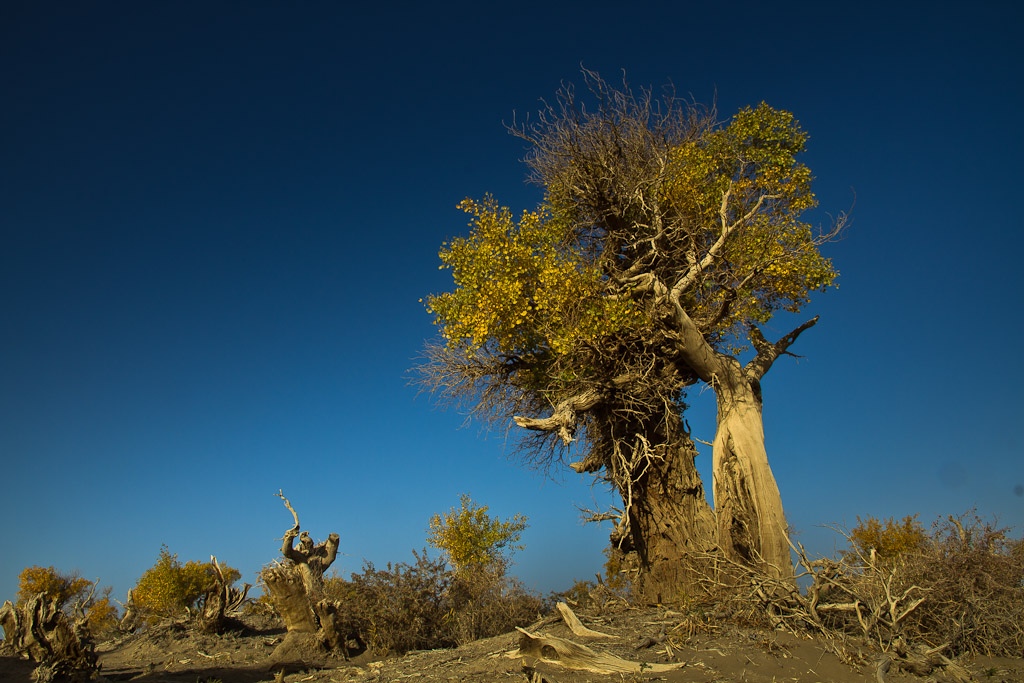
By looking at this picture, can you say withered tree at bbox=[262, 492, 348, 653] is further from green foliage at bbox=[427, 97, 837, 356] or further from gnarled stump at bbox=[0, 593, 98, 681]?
green foliage at bbox=[427, 97, 837, 356]

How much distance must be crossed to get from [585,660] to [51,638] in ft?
30.4

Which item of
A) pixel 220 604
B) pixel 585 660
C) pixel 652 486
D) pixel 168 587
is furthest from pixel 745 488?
pixel 168 587

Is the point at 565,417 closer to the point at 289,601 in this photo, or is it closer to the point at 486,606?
the point at 486,606

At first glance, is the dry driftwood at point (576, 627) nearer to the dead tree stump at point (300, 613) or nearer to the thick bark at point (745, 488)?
the thick bark at point (745, 488)

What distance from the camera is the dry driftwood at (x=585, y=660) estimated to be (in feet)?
→ 24.4

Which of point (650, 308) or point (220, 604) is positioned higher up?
point (650, 308)

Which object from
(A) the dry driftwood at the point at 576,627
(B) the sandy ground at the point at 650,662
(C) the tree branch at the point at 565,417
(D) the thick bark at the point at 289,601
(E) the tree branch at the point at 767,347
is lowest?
(B) the sandy ground at the point at 650,662

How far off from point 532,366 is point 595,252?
3.17 m

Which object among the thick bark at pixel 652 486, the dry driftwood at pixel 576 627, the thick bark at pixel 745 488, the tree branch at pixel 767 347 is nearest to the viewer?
the dry driftwood at pixel 576 627

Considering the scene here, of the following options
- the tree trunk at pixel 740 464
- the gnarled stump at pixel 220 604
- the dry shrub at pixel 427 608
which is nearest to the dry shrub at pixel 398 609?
the dry shrub at pixel 427 608

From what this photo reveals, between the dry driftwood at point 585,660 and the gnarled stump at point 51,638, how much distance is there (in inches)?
319

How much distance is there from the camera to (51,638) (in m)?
10.5

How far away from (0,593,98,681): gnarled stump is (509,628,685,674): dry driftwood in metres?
8.11

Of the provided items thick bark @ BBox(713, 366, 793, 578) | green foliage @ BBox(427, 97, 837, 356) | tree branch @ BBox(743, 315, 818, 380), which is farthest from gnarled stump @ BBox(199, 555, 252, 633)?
tree branch @ BBox(743, 315, 818, 380)
